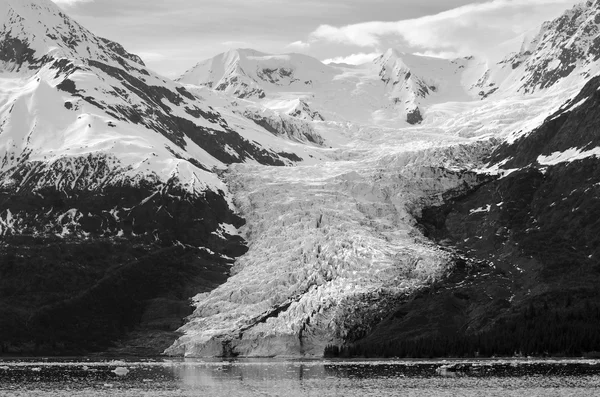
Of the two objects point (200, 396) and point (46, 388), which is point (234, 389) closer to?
point (200, 396)

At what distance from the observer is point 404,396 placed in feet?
587

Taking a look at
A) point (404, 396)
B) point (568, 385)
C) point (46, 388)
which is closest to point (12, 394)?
point (46, 388)

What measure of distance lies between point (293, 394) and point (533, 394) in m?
38.0

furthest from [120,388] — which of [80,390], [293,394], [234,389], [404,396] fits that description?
[404,396]

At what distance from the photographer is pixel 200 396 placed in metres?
184

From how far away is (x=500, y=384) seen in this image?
193125 millimetres

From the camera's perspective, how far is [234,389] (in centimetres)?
19750

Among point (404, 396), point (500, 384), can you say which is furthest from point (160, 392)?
point (500, 384)

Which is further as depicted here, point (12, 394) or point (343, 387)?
point (343, 387)

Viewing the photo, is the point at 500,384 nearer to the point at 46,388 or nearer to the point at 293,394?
the point at 293,394

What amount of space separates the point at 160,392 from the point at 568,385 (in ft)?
218

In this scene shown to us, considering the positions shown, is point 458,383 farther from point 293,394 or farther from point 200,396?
point 200,396

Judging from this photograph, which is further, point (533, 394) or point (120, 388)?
point (120, 388)

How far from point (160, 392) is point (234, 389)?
13341 mm
